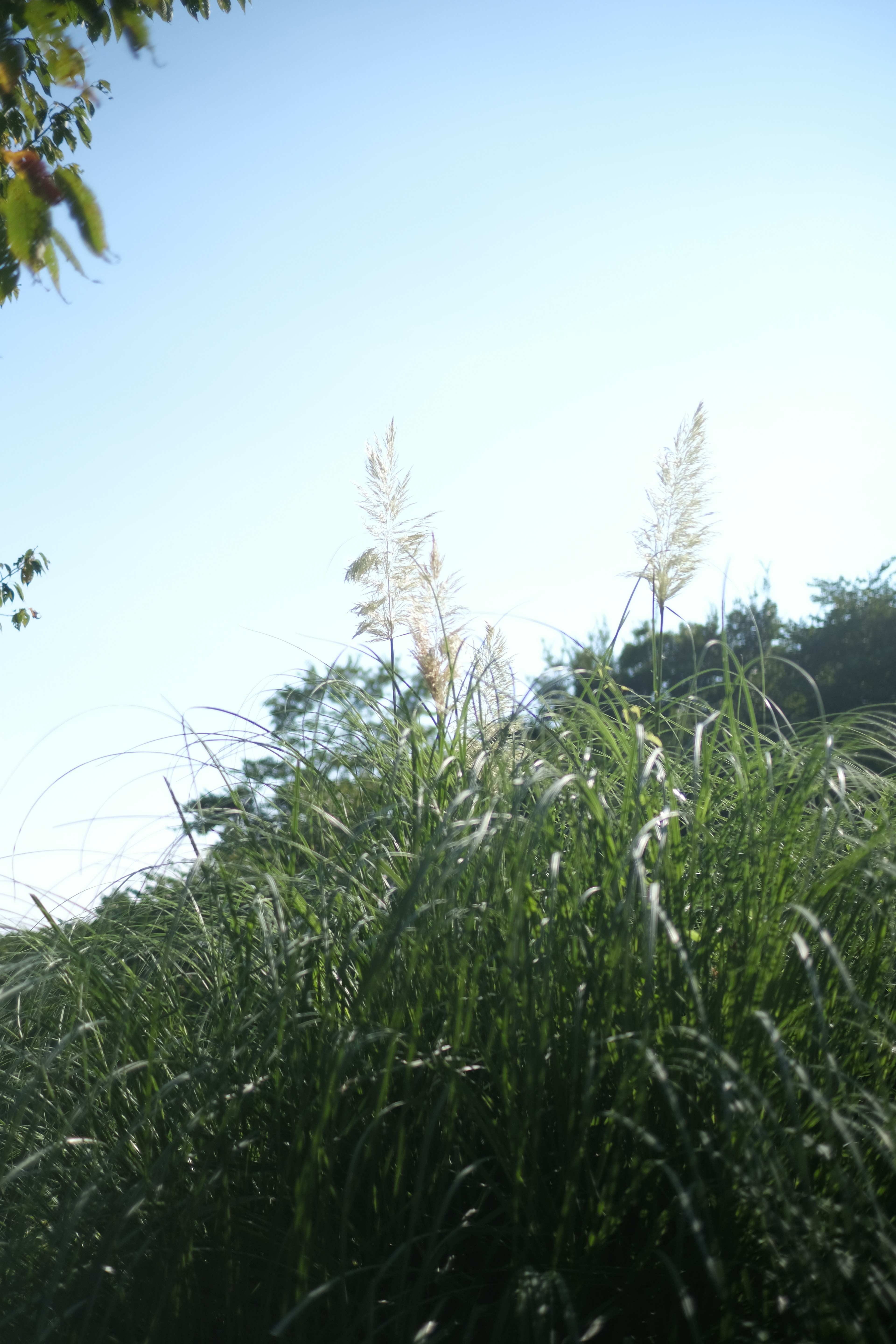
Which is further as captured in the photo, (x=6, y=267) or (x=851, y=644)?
(x=851, y=644)

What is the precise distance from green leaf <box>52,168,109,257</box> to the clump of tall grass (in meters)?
1.23

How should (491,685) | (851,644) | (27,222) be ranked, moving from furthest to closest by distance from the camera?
(851,644) → (491,685) → (27,222)

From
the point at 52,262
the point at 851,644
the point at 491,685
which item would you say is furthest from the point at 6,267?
the point at 851,644

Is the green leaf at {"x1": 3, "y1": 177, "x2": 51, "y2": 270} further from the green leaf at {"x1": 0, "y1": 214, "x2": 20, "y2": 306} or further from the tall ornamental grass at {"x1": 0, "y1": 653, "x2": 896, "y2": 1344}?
the tall ornamental grass at {"x1": 0, "y1": 653, "x2": 896, "y2": 1344}

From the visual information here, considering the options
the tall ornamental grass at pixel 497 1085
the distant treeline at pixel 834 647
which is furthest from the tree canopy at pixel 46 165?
the distant treeline at pixel 834 647

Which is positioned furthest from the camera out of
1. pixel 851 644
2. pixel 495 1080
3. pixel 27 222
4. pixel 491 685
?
pixel 851 644

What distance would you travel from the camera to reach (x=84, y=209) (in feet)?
5.83

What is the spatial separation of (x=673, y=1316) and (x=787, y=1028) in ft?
1.78

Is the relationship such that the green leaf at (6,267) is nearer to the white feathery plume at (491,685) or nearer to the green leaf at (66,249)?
the green leaf at (66,249)

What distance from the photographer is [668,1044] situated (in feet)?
5.56

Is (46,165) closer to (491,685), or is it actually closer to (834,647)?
(491,685)

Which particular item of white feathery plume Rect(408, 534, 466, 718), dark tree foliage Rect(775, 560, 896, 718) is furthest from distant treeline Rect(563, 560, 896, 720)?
white feathery plume Rect(408, 534, 466, 718)

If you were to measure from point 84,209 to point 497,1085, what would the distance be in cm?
183

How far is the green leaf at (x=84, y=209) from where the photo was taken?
1.75 meters
